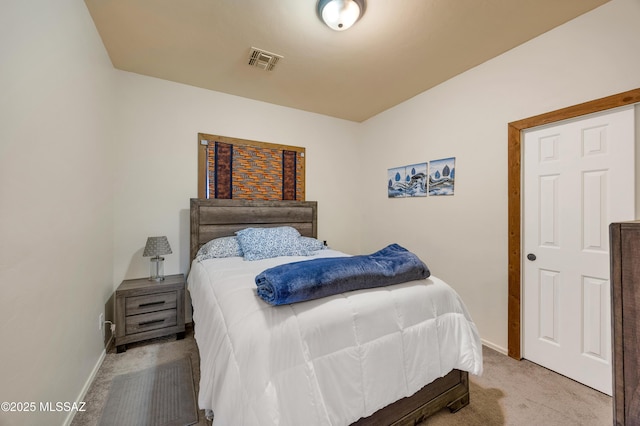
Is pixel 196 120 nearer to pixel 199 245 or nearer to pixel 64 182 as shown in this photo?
pixel 199 245

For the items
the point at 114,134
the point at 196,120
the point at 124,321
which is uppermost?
the point at 196,120

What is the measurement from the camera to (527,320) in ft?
7.18

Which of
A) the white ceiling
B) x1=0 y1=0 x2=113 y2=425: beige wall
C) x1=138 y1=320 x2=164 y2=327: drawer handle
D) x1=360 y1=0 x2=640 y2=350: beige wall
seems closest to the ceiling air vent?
the white ceiling

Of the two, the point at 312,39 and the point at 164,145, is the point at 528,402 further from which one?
the point at 164,145

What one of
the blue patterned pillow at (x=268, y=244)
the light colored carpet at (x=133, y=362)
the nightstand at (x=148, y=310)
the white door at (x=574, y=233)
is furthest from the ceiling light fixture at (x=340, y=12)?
the light colored carpet at (x=133, y=362)

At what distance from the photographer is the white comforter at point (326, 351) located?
3.33ft

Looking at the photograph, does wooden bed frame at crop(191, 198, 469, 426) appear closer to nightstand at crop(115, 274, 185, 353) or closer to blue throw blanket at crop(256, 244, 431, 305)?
nightstand at crop(115, 274, 185, 353)

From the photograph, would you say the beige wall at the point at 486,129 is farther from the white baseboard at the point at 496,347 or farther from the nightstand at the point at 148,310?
the nightstand at the point at 148,310

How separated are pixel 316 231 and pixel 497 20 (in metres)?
2.74

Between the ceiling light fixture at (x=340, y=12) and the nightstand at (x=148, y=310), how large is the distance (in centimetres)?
262

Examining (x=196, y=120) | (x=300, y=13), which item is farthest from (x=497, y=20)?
(x=196, y=120)

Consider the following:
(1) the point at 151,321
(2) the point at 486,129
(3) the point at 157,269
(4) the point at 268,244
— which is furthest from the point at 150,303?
(2) the point at 486,129

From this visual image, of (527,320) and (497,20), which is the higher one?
(497,20)

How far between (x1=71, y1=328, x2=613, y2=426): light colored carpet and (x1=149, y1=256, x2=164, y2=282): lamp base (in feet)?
2.14
